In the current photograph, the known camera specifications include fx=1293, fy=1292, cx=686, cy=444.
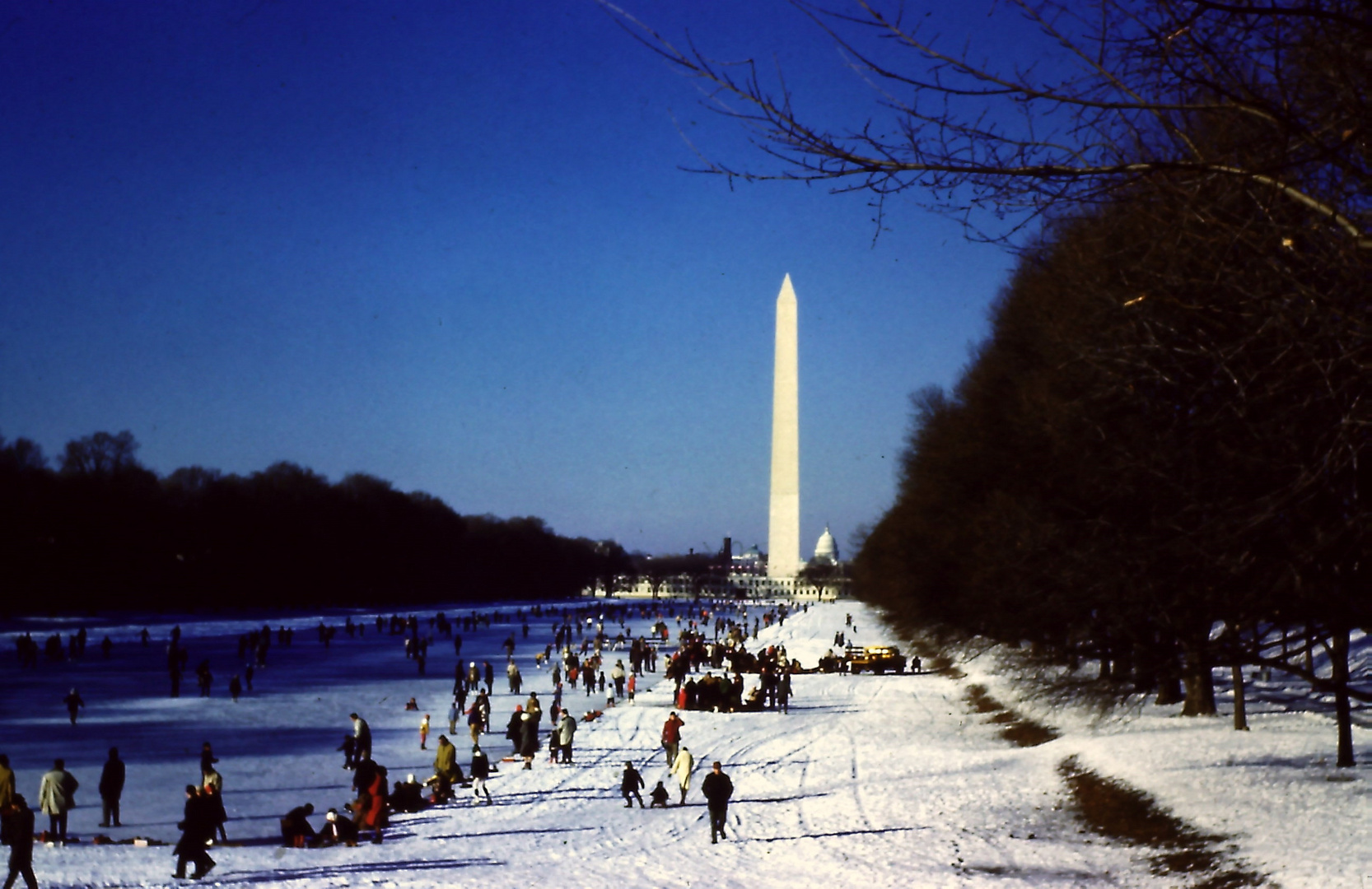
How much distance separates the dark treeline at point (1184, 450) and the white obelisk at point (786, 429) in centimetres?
6174

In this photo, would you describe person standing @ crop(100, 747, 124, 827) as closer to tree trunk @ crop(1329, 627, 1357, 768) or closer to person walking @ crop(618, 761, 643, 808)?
person walking @ crop(618, 761, 643, 808)

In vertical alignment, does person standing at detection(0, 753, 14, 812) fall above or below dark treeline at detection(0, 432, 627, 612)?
below

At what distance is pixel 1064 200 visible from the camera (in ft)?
16.5

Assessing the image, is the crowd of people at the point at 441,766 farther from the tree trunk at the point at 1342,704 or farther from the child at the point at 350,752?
the tree trunk at the point at 1342,704

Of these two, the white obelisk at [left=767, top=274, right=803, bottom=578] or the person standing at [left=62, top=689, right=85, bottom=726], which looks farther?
the white obelisk at [left=767, top=274, right=803, bottom=578]

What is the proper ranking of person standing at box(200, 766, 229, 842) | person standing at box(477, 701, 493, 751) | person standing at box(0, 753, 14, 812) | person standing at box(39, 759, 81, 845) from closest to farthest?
1. person standing at box(200, 766, 229, 842)
2. person standing at box(0, 753, 14, 812)
3. person standing at box(39, 759, 81, 845)
4. person standing at box(477, 701, 493, 751)

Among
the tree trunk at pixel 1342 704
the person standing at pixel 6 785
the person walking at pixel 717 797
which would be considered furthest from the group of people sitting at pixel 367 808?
the tree trunk at pixel 1342 704

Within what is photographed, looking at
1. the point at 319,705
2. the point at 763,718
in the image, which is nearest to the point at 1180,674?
the point at 763,718

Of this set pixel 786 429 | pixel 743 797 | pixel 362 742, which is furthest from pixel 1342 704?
pixel 786 429

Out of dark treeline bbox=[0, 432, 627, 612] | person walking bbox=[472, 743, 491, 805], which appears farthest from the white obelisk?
person walking bbox=[472, 743, 491, 805]

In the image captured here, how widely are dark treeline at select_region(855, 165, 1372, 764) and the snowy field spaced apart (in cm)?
154

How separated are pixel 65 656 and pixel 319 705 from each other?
727 inches

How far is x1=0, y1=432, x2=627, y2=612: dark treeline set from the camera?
67.4 metres

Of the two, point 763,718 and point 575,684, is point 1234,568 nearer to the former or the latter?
point 763,718
